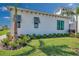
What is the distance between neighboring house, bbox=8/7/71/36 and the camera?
241 inches

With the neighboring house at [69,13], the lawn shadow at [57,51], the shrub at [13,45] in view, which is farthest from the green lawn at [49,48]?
the neighboring house at [69,13]

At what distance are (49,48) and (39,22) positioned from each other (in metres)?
0.79

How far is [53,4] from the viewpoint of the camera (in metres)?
6.00

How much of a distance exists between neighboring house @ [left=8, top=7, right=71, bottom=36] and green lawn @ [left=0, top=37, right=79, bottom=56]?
11.8 inches

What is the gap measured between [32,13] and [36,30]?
0.48 m

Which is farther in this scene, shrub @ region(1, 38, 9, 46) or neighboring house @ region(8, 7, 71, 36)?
neighboring house @ region(8, 7, 71, 36)

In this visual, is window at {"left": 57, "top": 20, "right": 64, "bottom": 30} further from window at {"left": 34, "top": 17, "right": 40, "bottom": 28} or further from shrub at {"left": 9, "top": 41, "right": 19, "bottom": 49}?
shrub at {"left": 9, "top": 41, "right": 19, "bottom": 49}

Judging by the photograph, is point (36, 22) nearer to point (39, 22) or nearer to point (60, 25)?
point (39, 22)

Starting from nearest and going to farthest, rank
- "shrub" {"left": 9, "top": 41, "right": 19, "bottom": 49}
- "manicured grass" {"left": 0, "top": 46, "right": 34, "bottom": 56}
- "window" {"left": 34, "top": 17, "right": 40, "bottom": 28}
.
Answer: "manicured grass" {"left": 0, "top": 46, "right": 34, "bottom": 56} → "shrub" {"left": 9, "top": 41, "right": 19, "bottom": 49} → "window" {"left": 34, "top": 17, "right": 40, "bottom": 28}

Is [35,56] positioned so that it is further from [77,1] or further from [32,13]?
[77,1]

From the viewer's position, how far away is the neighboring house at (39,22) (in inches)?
241

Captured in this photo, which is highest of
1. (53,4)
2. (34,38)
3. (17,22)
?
(53,4)

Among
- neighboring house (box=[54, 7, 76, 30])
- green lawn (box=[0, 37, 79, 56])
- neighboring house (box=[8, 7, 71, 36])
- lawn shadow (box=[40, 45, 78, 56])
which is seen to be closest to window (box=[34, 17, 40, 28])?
neighboring house (box=[8, 7, 71, 36])

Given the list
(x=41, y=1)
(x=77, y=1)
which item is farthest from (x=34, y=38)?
(x=77, y=1)
